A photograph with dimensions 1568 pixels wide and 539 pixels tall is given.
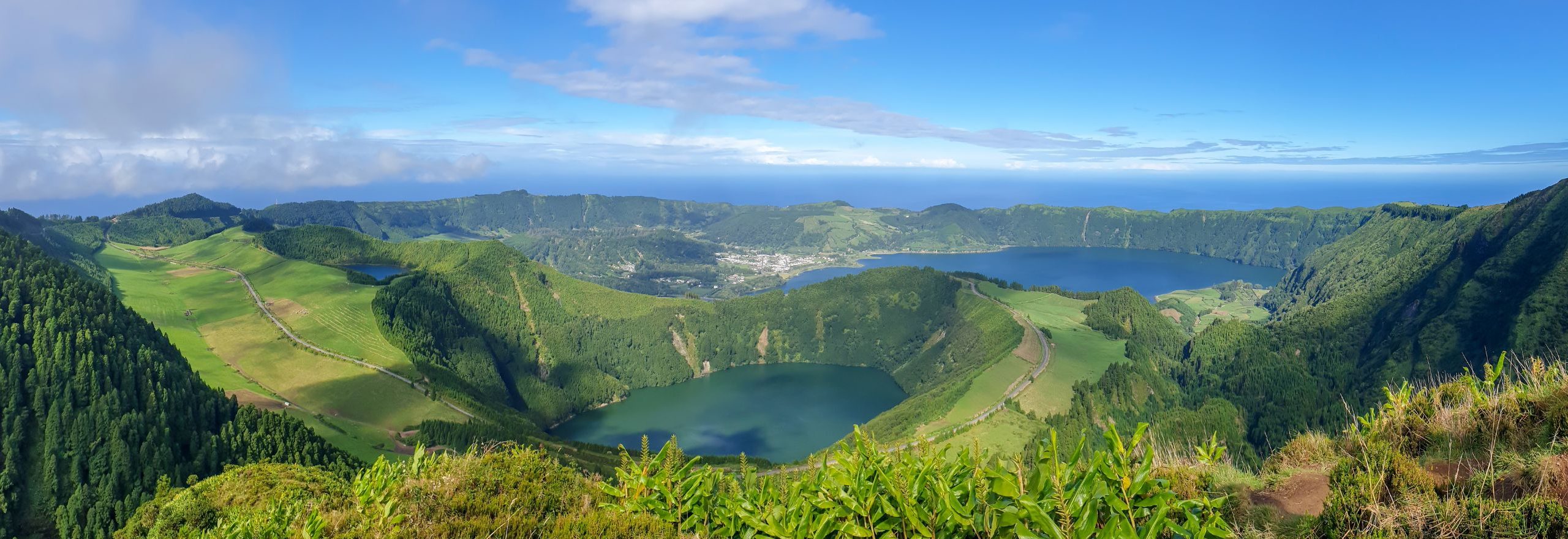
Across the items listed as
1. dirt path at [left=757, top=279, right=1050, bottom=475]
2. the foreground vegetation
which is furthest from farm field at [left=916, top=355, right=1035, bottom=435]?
the foreground vegetation

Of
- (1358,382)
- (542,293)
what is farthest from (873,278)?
(1358,382)

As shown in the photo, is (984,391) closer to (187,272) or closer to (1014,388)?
(1014,388)

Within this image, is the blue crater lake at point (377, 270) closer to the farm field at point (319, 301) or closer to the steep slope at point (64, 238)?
the farm field at point (319, 301)

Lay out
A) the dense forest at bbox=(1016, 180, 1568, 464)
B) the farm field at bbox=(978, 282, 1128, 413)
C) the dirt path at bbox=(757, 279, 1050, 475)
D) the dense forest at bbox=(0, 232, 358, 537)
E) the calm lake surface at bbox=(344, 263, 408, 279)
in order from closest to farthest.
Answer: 1. the dense forest at bbox=(0, 232, 358, 537)
2. the dirt path at bbox=(757, 279, 1050, 475)
3. the dense forest at bbox=(1016, 180, 1568, 464)
4. the farm field at bbox=(978, 282, 1128, 413)
5. the calm lake surface at bbox=(344, 263, 408, 279)

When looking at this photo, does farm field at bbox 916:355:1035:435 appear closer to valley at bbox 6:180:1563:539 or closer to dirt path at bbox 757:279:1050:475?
valley at bbox 6:180:1563:539

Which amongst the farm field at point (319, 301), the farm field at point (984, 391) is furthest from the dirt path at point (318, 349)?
the farm field at point (984, 391)

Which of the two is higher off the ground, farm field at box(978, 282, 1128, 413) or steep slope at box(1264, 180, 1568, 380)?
steep slope at box(1264, 180, 1568, 380)

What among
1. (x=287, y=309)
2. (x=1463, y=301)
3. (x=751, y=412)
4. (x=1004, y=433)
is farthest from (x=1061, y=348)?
(x=287, y=309)
